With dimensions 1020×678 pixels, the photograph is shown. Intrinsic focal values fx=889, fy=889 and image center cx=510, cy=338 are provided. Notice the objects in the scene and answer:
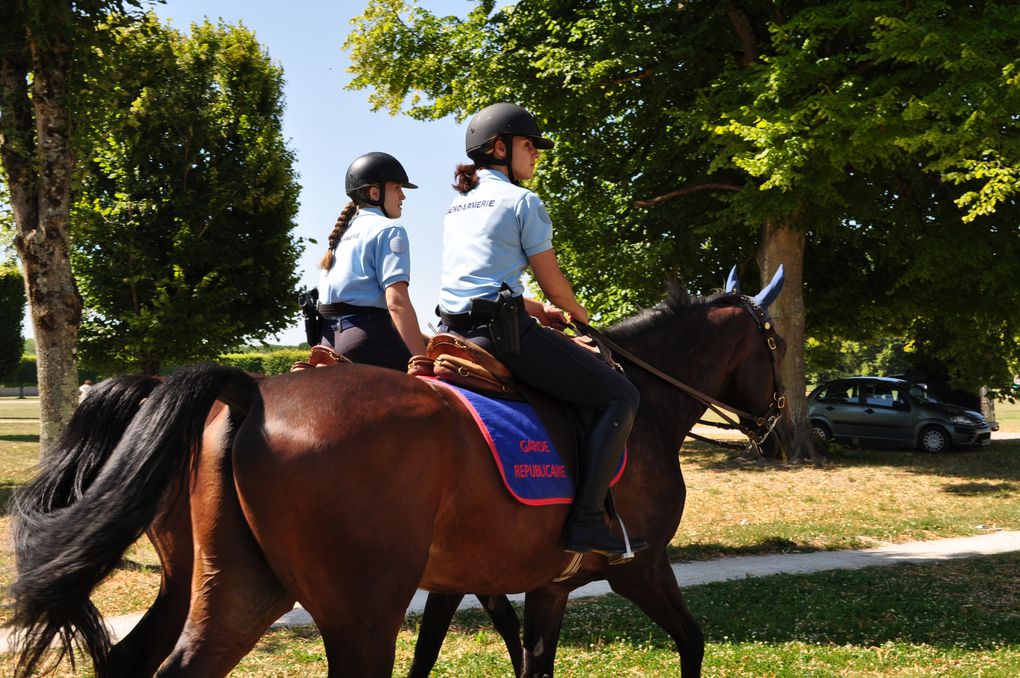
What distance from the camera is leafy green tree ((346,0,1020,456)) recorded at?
47.7ft

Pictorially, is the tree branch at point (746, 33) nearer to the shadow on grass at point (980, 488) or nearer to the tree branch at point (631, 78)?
the tree branch at point (631, 78)

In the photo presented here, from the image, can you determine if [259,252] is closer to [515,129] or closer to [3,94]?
[3,94]

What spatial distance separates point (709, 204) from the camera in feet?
66.2

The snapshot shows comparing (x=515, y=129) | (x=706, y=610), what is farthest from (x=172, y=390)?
(x=706, y=610)

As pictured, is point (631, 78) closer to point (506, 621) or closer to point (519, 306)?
point (506, 621)

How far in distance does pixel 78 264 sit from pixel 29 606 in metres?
22.3

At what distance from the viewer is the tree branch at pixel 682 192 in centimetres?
1898

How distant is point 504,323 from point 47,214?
7911 millimetres

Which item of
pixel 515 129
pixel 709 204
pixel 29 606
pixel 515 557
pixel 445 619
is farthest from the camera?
pixel 709 204

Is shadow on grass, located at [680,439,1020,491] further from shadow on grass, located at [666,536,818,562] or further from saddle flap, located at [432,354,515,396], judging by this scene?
saddle flap, located at [432,354,515,396]

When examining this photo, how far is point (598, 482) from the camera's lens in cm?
425

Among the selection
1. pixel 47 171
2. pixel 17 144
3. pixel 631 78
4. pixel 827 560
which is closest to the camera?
pixel 47 171

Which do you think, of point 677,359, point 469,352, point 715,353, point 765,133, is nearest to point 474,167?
point 469,352

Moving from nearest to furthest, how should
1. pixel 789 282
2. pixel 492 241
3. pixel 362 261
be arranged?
1. pixel 492 241
2. pixel 362 261
3. pixel 789 282
